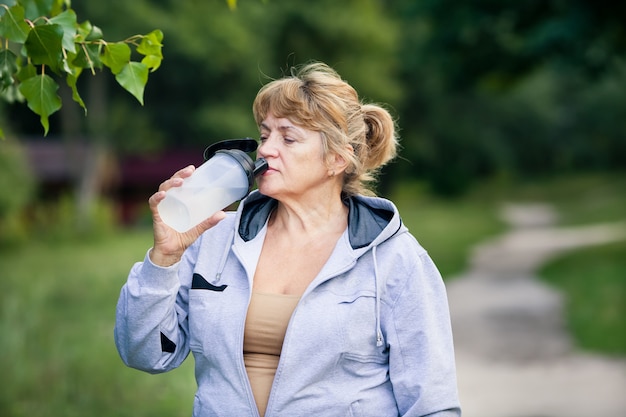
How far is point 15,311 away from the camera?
10516 millimetres

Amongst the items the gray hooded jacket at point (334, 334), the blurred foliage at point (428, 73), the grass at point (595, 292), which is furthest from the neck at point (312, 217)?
the blurred foliage at point (428, 73)

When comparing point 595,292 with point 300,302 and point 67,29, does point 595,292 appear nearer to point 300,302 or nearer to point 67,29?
point 300,302

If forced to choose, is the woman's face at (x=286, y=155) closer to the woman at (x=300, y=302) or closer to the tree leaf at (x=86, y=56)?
the woman at (x=300, y=302)

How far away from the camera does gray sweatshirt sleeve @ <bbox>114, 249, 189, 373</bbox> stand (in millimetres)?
2541

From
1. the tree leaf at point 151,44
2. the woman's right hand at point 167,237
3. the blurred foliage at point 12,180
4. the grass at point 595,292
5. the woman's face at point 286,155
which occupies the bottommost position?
the woman's right hand at point 167,237

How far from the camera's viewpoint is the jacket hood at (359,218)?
8.74 feet

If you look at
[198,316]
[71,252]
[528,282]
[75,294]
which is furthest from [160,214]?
[71,252]

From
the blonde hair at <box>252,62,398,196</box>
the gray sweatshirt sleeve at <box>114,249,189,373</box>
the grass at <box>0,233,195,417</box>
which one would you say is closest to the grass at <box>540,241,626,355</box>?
the grass at <box>0,233,195,417</box>

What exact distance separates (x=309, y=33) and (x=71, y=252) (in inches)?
618

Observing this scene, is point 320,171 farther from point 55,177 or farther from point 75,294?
point 55,177

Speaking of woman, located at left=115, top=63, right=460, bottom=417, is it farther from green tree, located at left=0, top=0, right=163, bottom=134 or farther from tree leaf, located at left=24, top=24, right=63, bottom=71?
tree leaf, located at left=24, top=24, right=63, bottom=71

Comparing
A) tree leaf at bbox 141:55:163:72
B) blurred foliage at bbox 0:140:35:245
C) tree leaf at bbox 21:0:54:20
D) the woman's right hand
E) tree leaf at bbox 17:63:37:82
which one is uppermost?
blurred foliage at bbox 0:140:35:245

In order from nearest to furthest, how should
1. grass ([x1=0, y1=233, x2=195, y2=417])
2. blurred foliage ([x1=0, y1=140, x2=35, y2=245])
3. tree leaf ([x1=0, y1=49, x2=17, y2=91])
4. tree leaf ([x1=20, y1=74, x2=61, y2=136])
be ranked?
tree leaf ([x1=20, y1=74, x2=61, y2=136]), tree leaf ([x1=0, y1=49, x2=17, y2=91]), grass ([x1=0, y1=233, x2=195, y2=417]), blurred foliage ([x1=0, y1=140, x2=35, y2=245])

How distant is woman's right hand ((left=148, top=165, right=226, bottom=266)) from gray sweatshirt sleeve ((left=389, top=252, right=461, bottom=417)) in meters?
0.59
